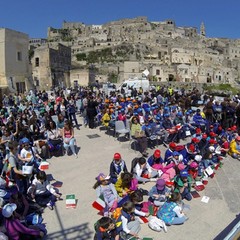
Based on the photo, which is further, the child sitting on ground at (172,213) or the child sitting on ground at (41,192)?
the child sitting on ground at (41,192)

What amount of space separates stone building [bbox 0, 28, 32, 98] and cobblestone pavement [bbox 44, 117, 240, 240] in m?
14.8

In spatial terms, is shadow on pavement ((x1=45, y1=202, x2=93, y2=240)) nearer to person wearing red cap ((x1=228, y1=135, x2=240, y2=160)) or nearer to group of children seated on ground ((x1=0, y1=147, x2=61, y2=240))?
group of children seated on ground ((x1=0, y1=147, x2=61, y2=240))

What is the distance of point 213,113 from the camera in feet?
46.7

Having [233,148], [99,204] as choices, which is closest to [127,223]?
[99,204]

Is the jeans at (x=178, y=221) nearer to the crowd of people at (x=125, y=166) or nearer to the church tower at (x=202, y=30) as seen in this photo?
the crowd of people at (x=125, y=166)

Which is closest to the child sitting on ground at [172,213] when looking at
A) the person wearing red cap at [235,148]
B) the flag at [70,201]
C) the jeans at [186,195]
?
the jeans at [186,195]

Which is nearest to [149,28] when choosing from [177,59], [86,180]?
[177,59]

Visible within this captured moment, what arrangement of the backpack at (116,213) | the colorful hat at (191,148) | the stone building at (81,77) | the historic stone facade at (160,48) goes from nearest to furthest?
the backpack at (116,213) → the colorful hat at (191,148) → the stone building at (81,77) → the historic stone facade at (160,48)

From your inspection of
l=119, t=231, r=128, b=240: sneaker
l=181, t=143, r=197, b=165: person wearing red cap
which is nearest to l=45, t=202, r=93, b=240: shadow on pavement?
l=119, t=231, r=128, b=240: sneaker

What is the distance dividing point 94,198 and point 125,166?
1205 millimetres

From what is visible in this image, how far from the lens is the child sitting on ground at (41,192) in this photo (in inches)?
266

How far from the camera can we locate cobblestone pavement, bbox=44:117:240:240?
5.98 meters

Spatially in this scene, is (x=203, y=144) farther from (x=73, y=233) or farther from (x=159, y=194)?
Result: (x=73, y=233)

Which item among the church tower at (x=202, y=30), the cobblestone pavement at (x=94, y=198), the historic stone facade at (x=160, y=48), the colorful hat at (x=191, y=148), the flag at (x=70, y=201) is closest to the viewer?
the cobblestone pavement at (x=94, y=198)
